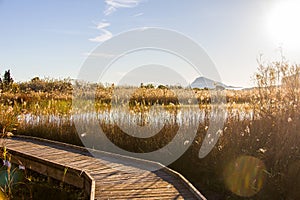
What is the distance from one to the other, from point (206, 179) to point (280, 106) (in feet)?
5.57

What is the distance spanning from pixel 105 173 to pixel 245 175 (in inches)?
74.2

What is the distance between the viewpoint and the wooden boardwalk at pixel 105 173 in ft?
13.8

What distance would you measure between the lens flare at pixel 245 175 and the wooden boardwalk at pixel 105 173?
2.77 feet

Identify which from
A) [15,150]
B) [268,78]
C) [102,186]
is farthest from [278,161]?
[15,150]

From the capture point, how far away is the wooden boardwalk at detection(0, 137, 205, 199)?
4.20 m

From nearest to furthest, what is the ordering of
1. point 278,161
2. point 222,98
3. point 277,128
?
point 278,161
point 277,128
point 222,98

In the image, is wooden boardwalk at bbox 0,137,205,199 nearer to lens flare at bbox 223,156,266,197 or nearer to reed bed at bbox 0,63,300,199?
reed bed at bbox 0,63,300,199

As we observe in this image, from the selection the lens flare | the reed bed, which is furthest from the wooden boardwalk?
the lens flare

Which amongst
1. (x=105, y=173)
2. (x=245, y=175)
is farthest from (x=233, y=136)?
(x=105, y=173)

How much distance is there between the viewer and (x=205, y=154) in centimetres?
585

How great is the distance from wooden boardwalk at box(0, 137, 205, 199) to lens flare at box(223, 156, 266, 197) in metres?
0.84

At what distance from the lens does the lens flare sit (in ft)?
16.1

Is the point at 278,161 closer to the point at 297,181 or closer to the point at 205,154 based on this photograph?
the point at 297,181

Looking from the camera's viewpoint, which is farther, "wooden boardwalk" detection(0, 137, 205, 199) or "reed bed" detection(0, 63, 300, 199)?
"reed bed" detection(0, 63, 300, 199)
